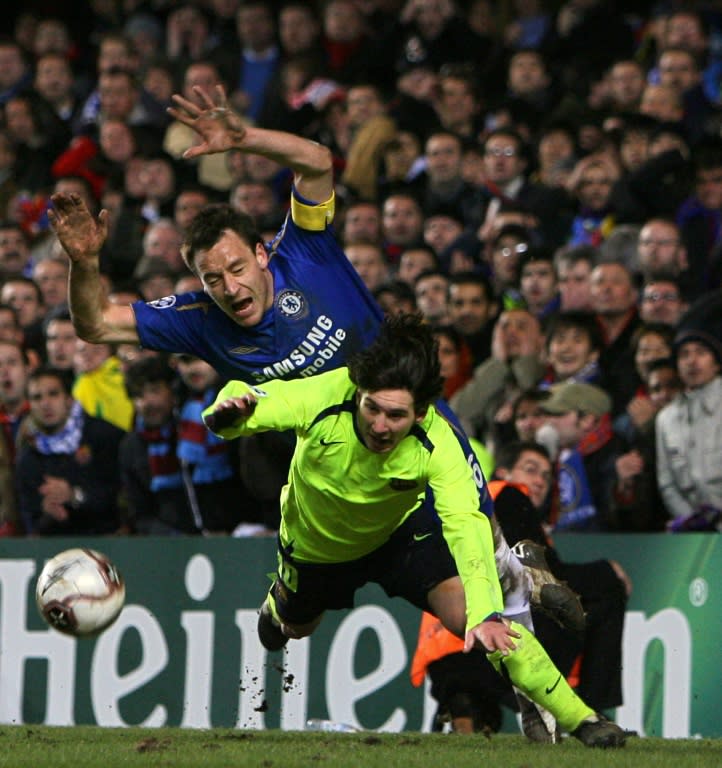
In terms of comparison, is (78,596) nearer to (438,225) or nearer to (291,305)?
(291,305)

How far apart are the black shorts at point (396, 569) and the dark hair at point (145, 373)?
3639mm

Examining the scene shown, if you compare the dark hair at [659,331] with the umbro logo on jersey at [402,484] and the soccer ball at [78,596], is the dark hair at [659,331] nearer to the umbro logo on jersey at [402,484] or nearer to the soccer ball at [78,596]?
the umbro logo on jersey at [402,484]

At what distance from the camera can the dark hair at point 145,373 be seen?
11352 mm

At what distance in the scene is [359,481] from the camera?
7215 millimetres

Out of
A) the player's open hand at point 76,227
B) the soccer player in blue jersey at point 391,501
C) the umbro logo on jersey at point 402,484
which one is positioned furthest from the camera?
the player's open hand at point 76,227

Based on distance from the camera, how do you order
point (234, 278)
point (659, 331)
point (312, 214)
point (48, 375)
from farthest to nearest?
point (48, 375), point (659, 331), point (312, 214), point (234, 278)

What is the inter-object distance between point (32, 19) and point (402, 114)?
678 cm

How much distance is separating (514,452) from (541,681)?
97.1 inches

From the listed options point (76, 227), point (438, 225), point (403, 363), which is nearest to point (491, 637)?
point (403, 363)

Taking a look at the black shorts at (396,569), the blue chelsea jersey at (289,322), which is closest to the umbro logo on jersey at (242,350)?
the blue chelsea jersey at (289,322)

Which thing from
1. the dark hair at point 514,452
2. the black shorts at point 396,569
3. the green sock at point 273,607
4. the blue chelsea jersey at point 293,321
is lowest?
the green sock at point 273,607

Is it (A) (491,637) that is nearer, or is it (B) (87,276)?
(A) (491,637)

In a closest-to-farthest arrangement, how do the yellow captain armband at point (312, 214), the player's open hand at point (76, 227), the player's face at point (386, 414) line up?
the player's face at point (386, 414) < the player's open hand at point (76, 227) < the yellow captain armband at point (312, 214)

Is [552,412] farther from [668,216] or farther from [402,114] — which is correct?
[402,114]
